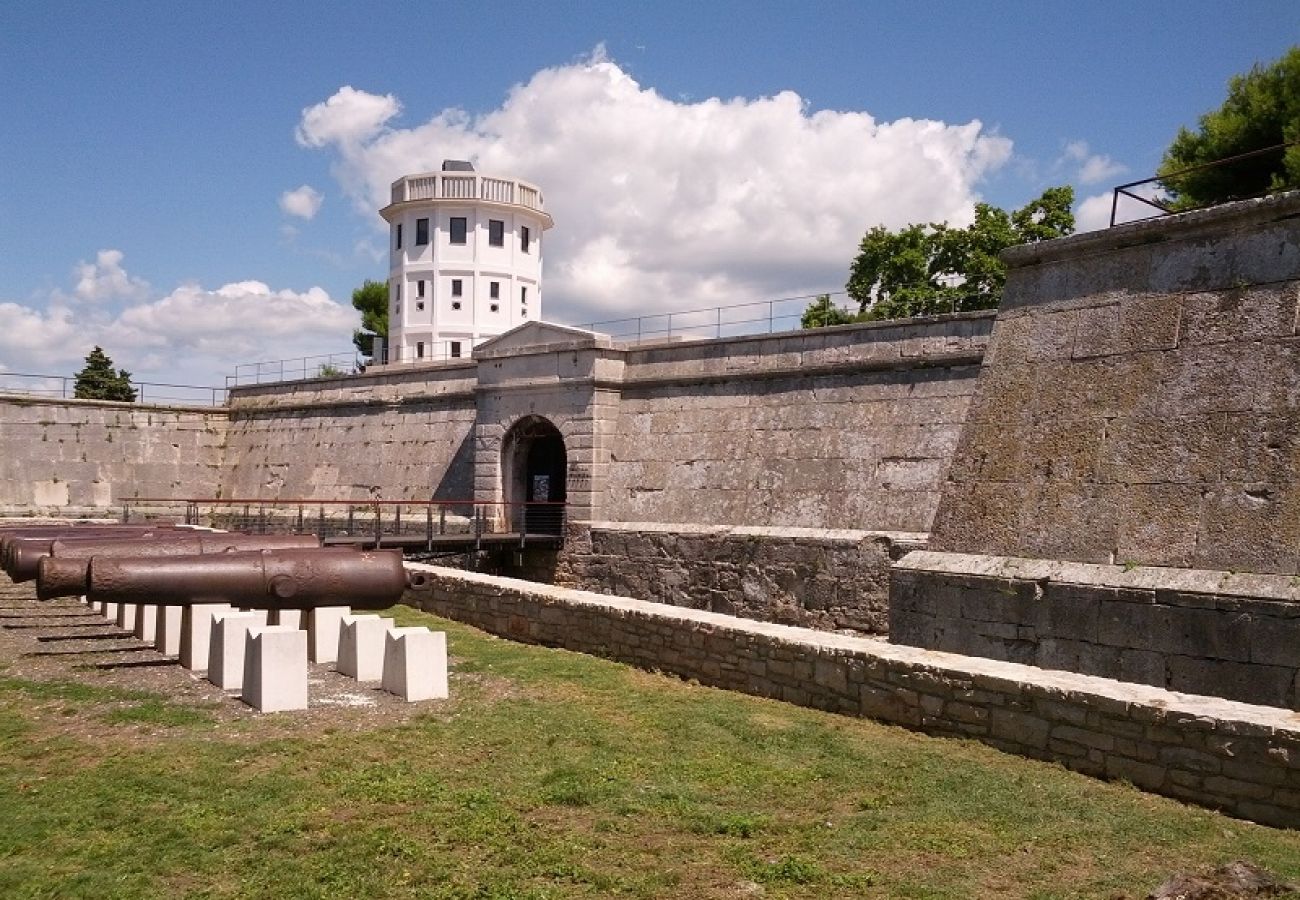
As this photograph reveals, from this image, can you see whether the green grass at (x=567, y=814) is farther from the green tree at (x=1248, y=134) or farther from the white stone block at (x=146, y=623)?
the green tree at (x=1248, y=134)

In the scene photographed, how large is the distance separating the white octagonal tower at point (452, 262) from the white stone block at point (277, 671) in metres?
35.5

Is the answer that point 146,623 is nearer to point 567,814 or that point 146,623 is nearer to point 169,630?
point 169,630

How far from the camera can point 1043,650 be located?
7.88 meters

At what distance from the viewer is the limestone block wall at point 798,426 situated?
586 inches

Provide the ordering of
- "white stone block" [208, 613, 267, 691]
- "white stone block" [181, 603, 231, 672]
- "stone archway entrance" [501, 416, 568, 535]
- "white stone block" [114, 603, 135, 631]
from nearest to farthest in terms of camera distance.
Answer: "white stone block" [208, 613, 267, 691], "white stone block" [181, 603, 231, 672], "white stone block" [114, 603, 135, 631], "stone archway entrance" [501, 416, 568, 535]

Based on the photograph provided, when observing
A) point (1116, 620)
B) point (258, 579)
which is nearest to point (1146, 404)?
point (1116, 620)

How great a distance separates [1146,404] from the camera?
26.4ft

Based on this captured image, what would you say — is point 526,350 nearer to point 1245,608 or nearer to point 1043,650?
point 1043,650

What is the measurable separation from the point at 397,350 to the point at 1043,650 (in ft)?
124

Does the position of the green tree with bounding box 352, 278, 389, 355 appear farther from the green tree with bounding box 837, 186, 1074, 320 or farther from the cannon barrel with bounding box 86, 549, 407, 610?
the cannon barrel with bounding box 86, 549, 407, 610

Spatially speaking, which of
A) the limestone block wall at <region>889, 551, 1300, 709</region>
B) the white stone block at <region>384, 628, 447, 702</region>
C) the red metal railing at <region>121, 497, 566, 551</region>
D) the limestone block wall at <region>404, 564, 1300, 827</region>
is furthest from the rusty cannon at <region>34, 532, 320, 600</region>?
the red metal railing at <region>121, 497, 566, 551</region>

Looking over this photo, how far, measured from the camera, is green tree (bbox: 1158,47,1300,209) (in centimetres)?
2286

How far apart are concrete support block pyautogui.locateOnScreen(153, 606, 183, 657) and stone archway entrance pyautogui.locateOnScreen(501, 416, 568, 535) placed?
1039cm

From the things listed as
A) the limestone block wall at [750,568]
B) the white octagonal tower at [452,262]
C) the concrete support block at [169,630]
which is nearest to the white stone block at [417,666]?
the concrete support block at [169,630]
